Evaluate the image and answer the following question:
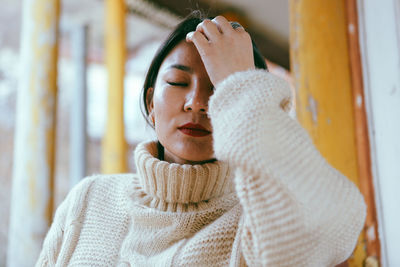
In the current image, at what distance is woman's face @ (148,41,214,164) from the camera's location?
100cm

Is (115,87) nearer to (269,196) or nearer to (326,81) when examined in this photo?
(326,81)

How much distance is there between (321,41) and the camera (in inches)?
59.7

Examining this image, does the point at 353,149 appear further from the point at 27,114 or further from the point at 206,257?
the point at 27,114


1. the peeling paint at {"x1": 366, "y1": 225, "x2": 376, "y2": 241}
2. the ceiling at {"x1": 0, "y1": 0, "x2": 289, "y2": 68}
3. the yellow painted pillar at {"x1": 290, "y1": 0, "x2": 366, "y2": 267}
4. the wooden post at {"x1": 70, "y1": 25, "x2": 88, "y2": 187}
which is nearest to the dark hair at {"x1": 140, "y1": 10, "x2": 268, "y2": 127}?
the yellow painted pillar at {"x1": 290, "y1": 0, "x2": 366, "y2": 267}

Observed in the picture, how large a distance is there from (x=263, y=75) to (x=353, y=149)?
0.83 m

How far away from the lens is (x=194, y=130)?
1.00m

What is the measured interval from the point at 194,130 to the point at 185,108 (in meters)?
0.06

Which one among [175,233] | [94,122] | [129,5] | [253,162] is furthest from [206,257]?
[94,122]

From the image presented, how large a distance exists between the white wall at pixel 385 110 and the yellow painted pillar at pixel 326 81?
0.09 m

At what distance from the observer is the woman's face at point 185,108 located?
3.28ft

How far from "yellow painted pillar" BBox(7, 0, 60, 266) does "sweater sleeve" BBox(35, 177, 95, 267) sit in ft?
2.58

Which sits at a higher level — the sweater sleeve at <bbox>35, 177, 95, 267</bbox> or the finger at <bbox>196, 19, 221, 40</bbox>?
the finger at <bbox>196, 19, 221, 40</bbox>

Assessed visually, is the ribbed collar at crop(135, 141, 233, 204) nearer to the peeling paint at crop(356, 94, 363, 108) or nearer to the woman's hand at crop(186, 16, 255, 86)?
the woman's hand at crop(186, 16, 255, 86)

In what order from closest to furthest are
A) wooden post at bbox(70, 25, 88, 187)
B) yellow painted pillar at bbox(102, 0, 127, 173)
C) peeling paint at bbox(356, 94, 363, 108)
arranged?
peeling paint at bbox(356, 94, 363, 108) < yellow painted pillar at bbox(102, 0, 127, 173) < wooden post at bbox(70, 25, 88, 187)
